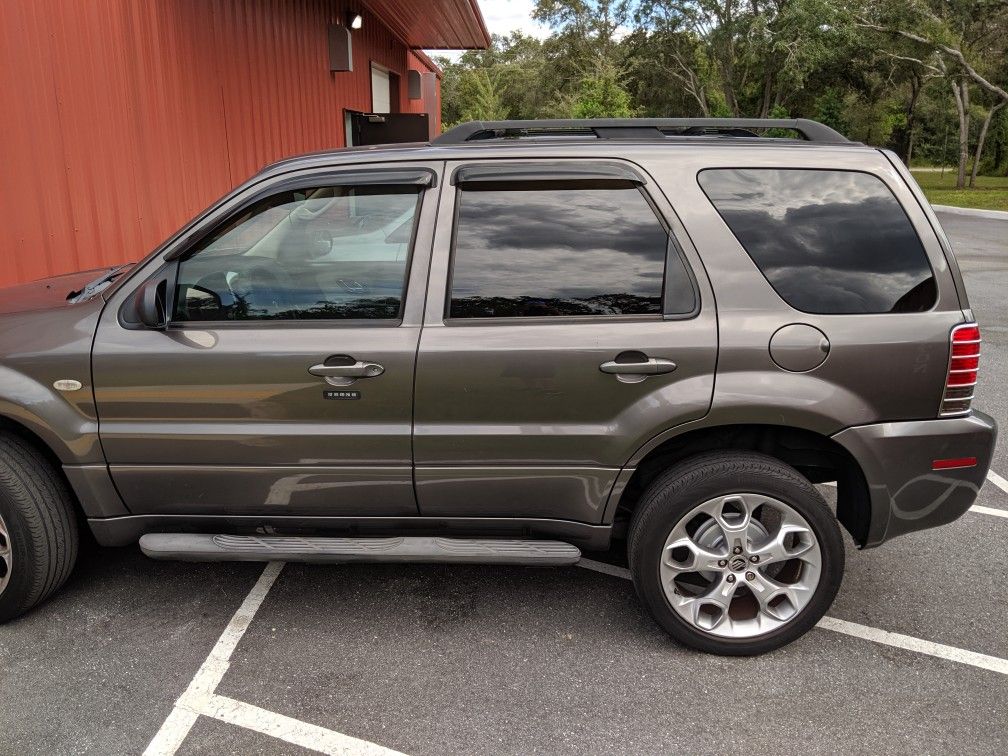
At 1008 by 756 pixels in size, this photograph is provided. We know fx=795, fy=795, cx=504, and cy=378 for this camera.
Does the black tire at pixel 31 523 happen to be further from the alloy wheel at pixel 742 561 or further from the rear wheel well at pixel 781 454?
the alloy wheel at pixel 742 561

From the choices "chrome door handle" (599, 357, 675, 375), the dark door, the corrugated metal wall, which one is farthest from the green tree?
"chrome door handle" (599, 357, 675, 375)

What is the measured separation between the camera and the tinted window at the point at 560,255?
2.81m

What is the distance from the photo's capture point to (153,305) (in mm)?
2793

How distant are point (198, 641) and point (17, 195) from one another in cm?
378

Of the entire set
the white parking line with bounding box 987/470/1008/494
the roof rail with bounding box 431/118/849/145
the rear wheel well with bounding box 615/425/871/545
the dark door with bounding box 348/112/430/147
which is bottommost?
the white parking line with bounding box 987/470/1008/494

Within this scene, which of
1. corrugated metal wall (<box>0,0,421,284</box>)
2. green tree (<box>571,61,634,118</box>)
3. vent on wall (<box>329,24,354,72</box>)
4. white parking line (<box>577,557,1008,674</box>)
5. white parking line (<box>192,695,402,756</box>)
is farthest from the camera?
green tree (<box>571,61,634,118</box>)

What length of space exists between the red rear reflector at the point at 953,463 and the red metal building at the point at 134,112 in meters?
5.43

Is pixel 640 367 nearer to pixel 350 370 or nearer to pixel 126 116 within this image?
Result: pixel 350 370

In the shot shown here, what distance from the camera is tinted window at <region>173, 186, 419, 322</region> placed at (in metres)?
2.88

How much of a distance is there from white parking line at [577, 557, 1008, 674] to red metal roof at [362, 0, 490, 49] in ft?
39.5

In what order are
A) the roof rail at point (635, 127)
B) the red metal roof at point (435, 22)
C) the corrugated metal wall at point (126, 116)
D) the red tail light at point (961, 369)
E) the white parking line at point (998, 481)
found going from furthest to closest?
the red metal roof at point (435, 22) → the corrugated metal wall at point (126, 116) → the white parking line at point (998, 481) → the roof rail at point (635, 127) → the red tail light at point (961, 369)

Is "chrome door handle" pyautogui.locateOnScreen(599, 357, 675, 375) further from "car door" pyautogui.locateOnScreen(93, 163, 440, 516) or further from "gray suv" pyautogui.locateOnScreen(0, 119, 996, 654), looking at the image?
"car door" pyautogui.locateOnScreen(93, 163, 440, 516)

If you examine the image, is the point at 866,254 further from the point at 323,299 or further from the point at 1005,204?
the point at 1005,204

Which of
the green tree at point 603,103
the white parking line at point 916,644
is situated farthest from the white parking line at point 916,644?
the green tree at point 603,103
